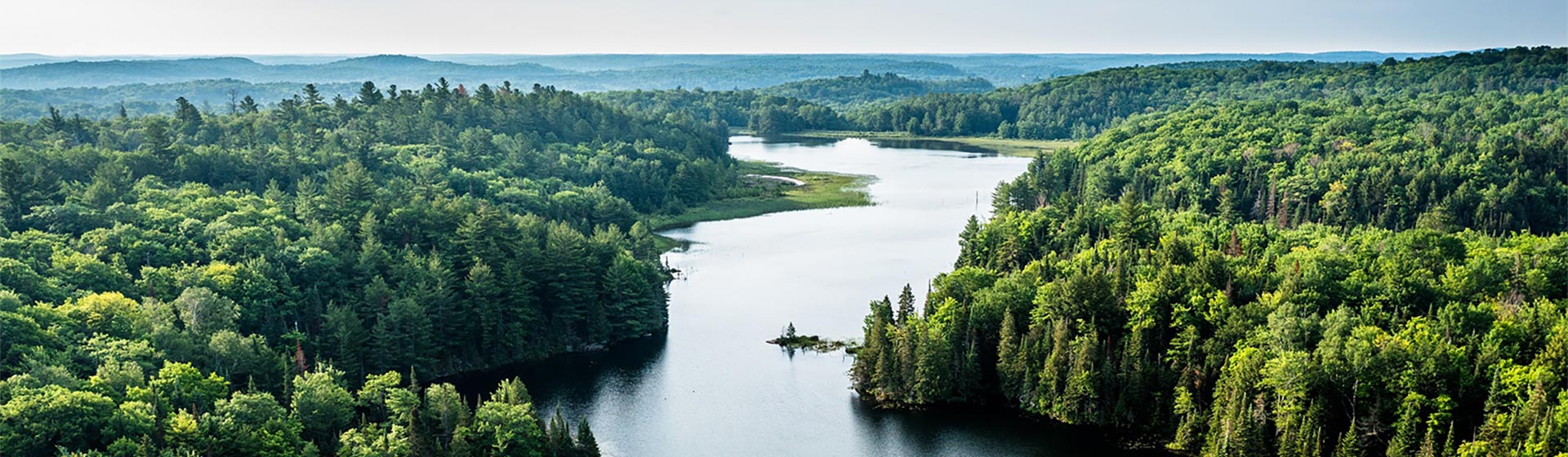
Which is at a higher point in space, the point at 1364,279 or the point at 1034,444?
the point at 1364,279

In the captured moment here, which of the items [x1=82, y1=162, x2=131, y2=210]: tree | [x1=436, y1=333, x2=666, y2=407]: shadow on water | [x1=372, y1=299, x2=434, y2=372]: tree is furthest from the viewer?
[x1=82, y1=162, x2=131, y2=210]: tree

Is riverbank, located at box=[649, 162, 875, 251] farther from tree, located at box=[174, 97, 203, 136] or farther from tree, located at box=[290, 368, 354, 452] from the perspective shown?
tree, located at box=[290, 368, 354, 452]

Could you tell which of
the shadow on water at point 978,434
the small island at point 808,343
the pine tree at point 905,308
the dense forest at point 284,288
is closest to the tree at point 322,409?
the dense forest at point 284,288

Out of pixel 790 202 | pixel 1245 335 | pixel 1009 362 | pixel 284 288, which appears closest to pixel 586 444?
pixel 1009 362

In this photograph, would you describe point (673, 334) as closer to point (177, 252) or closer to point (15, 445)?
point (177, 252)

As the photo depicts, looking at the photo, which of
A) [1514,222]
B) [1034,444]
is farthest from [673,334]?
[1514,222]

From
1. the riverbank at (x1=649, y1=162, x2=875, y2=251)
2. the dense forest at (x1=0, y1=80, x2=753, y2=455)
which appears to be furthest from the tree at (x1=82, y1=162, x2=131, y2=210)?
the riverbank at (x1=649, y1=162, x2=875, y2=251)
